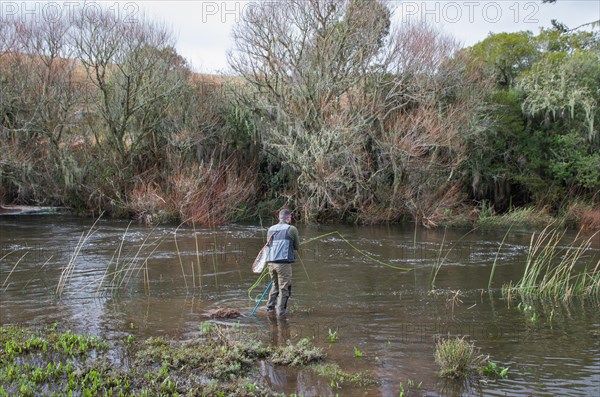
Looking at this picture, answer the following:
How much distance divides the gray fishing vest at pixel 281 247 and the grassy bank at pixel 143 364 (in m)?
1.82

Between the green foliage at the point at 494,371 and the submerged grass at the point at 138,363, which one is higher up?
the submerged grass at the point at 138,363

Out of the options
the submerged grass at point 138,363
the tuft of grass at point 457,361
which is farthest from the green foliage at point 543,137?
the submerged grass at point 138,363

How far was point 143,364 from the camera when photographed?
7.55 m

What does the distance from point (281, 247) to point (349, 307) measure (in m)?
1.89

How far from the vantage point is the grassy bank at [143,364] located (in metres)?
6.70

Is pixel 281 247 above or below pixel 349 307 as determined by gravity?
above

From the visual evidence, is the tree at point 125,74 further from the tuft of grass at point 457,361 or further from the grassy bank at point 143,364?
the tuft of grass at point 457,361

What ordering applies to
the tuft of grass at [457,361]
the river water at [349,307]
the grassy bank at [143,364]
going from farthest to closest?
the river water at [349,307], the tuft of grass at [457,361], the grassy bank at [143,364]

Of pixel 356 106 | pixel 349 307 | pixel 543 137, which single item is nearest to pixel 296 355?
pixel 349 307

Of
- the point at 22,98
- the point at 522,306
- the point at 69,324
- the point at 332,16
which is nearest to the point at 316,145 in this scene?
the point at 332,16

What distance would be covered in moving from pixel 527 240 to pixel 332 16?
12.9 metres

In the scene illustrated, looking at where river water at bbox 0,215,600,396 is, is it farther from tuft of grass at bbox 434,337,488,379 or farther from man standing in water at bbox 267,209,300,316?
man standing in water at bbox 267,209,300,316

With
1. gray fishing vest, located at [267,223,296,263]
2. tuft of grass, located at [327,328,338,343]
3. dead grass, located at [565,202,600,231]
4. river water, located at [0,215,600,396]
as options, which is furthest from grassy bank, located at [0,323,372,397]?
dead grass, located at [565,202,600,231]

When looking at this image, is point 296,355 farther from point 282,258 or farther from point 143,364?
point 282,258
